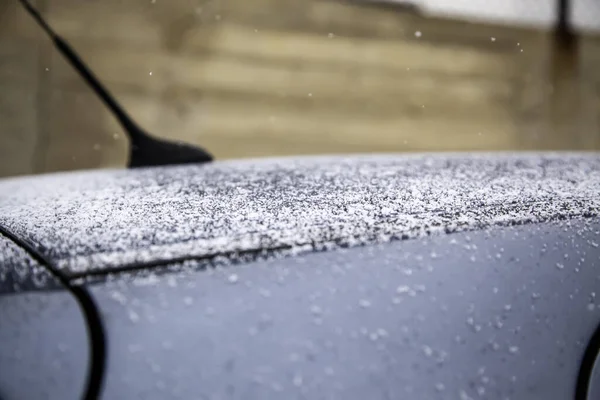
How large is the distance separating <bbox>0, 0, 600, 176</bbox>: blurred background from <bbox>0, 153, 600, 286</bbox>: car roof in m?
3.11

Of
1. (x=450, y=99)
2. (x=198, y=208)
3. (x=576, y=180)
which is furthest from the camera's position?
(x=450, y=99)

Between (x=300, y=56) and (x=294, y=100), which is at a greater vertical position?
(x=300, y=56)

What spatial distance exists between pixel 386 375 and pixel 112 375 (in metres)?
0.22

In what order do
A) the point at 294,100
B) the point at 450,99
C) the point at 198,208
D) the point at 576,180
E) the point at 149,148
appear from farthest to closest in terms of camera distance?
1. the point at 450,99
2. the point at 294,100
3. the point at 149,148
4. the point at 576,180
5. the point at 198,208

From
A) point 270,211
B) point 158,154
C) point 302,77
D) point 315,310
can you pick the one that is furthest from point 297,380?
point 302,77

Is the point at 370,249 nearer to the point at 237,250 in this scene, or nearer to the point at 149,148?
the point at 237,250

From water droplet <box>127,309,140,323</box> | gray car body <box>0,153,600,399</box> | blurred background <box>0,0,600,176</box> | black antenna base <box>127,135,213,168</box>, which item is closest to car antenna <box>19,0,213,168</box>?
black antenna base <box>127,135,213,168</box>

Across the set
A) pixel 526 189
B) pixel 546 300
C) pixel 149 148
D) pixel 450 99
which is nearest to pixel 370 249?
pixel 546 300

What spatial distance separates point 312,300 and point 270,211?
0.48 ft

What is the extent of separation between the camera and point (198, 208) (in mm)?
582

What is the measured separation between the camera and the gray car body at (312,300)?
39 cm

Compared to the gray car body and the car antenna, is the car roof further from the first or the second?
the car antenna

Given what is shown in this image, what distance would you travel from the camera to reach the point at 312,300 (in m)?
0.43

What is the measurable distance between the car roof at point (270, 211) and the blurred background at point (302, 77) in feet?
10.2
